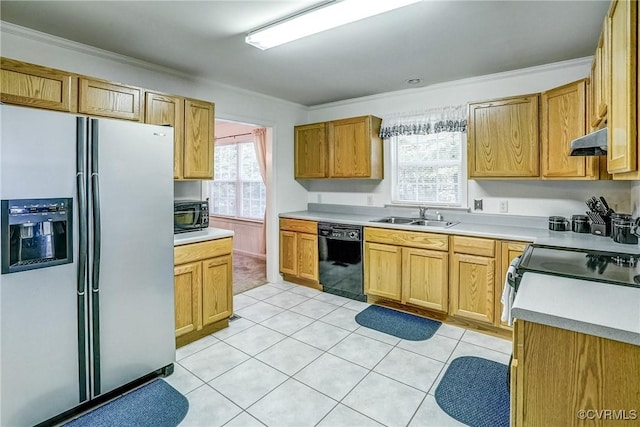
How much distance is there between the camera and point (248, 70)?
3232 mm

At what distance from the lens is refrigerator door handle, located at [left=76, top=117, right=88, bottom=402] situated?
6.18ft

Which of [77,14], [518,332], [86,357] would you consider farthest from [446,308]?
[77,14]

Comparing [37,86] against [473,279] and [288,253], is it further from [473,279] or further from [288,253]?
[473,279]

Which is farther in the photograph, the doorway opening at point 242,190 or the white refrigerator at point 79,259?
the doorway opening at point 242,190

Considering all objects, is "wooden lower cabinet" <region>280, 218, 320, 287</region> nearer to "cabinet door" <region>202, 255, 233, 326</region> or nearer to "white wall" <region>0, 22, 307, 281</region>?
"white wall" <region>0, 22, 307, 281</region>

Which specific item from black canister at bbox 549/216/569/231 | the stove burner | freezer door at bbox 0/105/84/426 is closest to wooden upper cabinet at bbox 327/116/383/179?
black canister at bbox 549/216/569/231

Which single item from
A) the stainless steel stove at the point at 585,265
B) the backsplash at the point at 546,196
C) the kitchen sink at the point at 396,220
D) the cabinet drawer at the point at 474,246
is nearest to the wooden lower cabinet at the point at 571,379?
the stainless steel stove at the point at 585,265

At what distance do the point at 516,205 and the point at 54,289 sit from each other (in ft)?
12.4

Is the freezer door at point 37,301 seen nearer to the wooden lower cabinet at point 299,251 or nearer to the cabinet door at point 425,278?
the wooden lower cabinet at point 299,251

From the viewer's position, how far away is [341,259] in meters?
3.89

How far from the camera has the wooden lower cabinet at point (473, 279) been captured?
2.88m

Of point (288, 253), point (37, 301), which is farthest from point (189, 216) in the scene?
point (288, 253)

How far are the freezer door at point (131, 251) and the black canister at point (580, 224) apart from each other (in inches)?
129

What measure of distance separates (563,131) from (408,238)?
5.17ft
